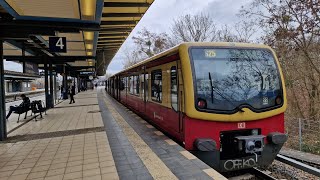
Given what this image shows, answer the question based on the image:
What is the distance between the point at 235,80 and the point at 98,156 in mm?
3142

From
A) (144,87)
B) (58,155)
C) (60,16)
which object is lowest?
(58,155)

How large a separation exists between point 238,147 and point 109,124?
17.5ft

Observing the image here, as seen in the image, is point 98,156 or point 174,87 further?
point 174,87

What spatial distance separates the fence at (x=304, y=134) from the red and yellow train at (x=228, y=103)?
12.7 ft

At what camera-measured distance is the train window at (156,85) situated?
740 centimetres

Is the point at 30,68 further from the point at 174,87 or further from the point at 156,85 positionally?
the point at 174,87

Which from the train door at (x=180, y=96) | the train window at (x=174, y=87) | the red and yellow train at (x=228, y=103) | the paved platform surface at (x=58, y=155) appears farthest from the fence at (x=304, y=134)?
the paved platform surface at (x=58, y=155)

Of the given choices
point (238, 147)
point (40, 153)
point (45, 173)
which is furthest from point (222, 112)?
point (40, 153)

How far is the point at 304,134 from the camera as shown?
35.3 ft

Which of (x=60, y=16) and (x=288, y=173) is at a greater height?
(x=60, y=16)

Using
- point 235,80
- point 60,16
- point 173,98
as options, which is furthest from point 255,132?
point 60,16

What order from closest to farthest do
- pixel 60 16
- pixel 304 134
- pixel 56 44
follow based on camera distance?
1. pixel 60 16
2. pixel 56 44
3. pixel 304 134

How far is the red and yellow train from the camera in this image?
5.30 meters

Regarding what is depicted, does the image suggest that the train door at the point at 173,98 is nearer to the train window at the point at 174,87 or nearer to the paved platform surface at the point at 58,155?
the train window at the point at 174,87
